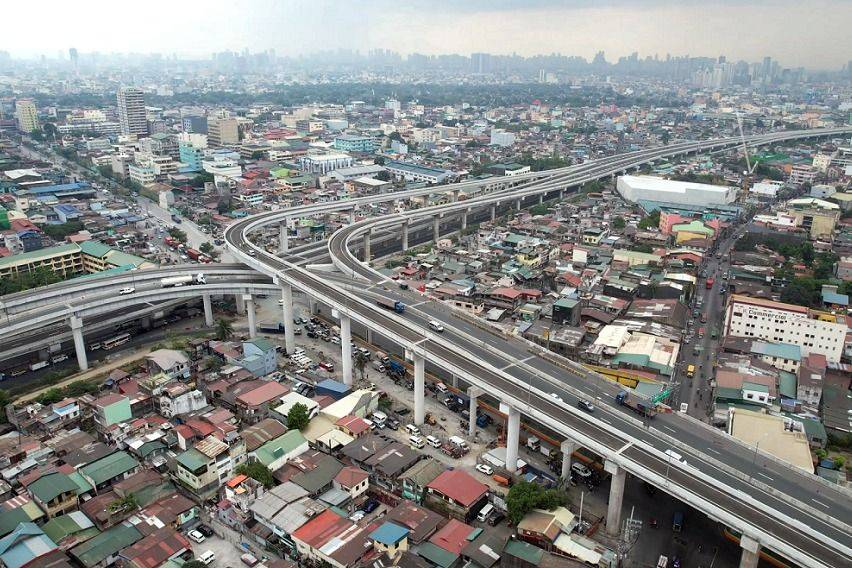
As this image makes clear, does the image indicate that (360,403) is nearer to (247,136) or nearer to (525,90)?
(247,136)

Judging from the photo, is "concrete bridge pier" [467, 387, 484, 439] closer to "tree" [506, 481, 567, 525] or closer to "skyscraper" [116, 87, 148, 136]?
"tree" [506, 481, 567, 525]

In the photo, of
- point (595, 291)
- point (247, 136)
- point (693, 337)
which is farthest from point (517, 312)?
point (247, 136)

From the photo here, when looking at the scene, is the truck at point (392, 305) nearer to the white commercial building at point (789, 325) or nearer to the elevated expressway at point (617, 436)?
the elevated expressway at point (617, 436)

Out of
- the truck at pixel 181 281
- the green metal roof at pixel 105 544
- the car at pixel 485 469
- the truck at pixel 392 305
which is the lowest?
the car at pixel 485 469

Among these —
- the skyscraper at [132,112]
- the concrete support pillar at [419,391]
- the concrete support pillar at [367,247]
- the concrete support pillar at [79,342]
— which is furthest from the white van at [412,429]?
the skyscraper at [132,112]

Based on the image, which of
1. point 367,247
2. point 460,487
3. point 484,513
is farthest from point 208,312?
point 484,513

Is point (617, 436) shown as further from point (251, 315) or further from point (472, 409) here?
point (251, 315)

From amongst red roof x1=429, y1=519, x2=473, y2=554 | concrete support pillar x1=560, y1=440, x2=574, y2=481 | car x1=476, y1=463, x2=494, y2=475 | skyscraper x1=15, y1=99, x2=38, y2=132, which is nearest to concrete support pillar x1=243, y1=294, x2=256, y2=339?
car x1=476, y1=463, x2=494, y2=475
